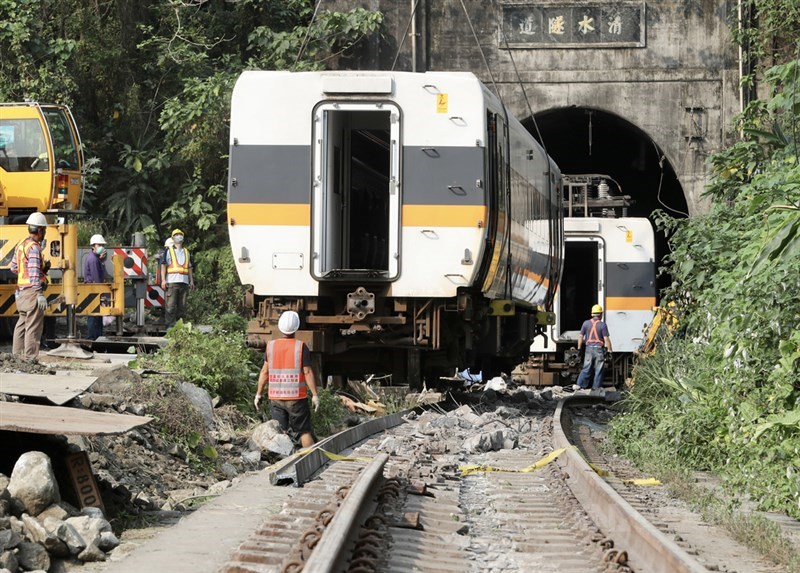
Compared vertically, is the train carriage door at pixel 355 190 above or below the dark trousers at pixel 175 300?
above

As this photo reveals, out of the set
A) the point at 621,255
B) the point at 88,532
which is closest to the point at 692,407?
the point at 88,532

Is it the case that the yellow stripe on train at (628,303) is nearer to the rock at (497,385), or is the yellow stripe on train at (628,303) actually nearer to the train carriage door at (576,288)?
the rock at (497,385)

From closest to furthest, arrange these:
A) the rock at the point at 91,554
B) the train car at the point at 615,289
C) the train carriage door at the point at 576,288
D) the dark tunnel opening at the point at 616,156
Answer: the rock at the point at 91,554
the train car at the point at 615,289
the train carriage door at the point at 576,288
the dark tunnel opening at the point at 616,156

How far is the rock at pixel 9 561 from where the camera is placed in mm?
5523

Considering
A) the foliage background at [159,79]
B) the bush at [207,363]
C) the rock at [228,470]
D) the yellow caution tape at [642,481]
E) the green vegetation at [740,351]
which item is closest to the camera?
the green vegetation at [740,351]

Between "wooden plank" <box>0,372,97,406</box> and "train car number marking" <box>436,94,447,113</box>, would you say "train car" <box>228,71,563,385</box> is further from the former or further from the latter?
"wooden plank" <box>0,372,97,406</box>

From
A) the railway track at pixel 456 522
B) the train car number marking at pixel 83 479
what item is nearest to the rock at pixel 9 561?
the railway track at pixel 456 522

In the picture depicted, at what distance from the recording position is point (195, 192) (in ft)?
83.6

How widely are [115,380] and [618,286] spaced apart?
12.4 metres

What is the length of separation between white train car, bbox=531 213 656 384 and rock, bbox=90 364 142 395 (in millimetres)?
11419

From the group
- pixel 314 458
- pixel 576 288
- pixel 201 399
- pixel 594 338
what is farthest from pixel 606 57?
pixel 314 458

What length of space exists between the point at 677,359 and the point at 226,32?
17.1m

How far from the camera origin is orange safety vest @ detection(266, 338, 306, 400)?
1073 centimetres

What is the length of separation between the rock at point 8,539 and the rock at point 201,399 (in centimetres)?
579
